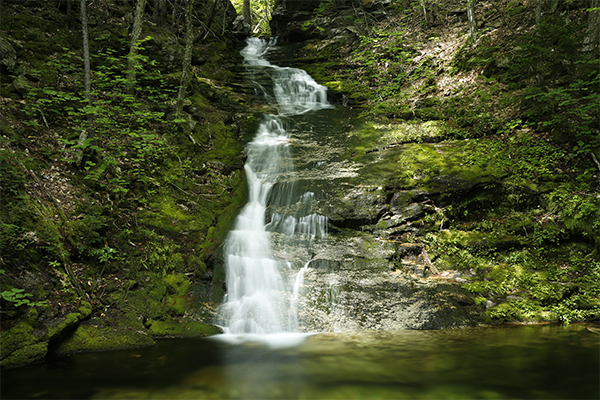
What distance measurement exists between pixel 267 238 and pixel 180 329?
8.93ft

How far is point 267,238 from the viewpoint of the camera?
23.9ft

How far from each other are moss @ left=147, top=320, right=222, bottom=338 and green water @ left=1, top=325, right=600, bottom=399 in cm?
23

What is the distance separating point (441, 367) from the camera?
3824mm

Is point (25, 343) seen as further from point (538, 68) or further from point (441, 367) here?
point (538, 68)

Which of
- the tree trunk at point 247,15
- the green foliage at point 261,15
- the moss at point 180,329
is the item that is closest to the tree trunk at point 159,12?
the tree trunk at point 247,15

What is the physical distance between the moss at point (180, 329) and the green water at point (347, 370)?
231 millimetres

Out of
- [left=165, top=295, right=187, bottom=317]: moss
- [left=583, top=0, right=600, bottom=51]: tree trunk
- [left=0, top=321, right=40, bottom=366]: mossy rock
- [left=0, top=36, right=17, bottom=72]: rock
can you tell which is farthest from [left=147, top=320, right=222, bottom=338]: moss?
[left=583, top=0, right=600, bottom=51]: tree trunk

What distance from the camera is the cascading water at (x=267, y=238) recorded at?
5617 mm

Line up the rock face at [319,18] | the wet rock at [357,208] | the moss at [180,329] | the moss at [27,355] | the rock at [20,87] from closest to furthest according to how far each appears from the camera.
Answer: the moss at [27,355] → the moss at [180,329] → the rock at [20,87] → the wet rock at [357,208] → the rock face at [319,18]

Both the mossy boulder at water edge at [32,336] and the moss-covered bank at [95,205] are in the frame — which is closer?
the mossy boulder at water edge at [32,336]

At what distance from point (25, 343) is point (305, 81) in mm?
14517

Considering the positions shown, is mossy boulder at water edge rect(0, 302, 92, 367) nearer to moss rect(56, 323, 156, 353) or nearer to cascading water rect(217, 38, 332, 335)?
moss rect(56, 323, 156, 353)

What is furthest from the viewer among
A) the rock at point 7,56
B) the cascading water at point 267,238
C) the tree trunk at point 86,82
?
the rock at point 7,56

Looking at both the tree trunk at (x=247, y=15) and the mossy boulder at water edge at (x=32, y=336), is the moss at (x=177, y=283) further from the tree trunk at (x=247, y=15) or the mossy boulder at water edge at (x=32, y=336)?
the tree trunk at (x=247, y=15)
